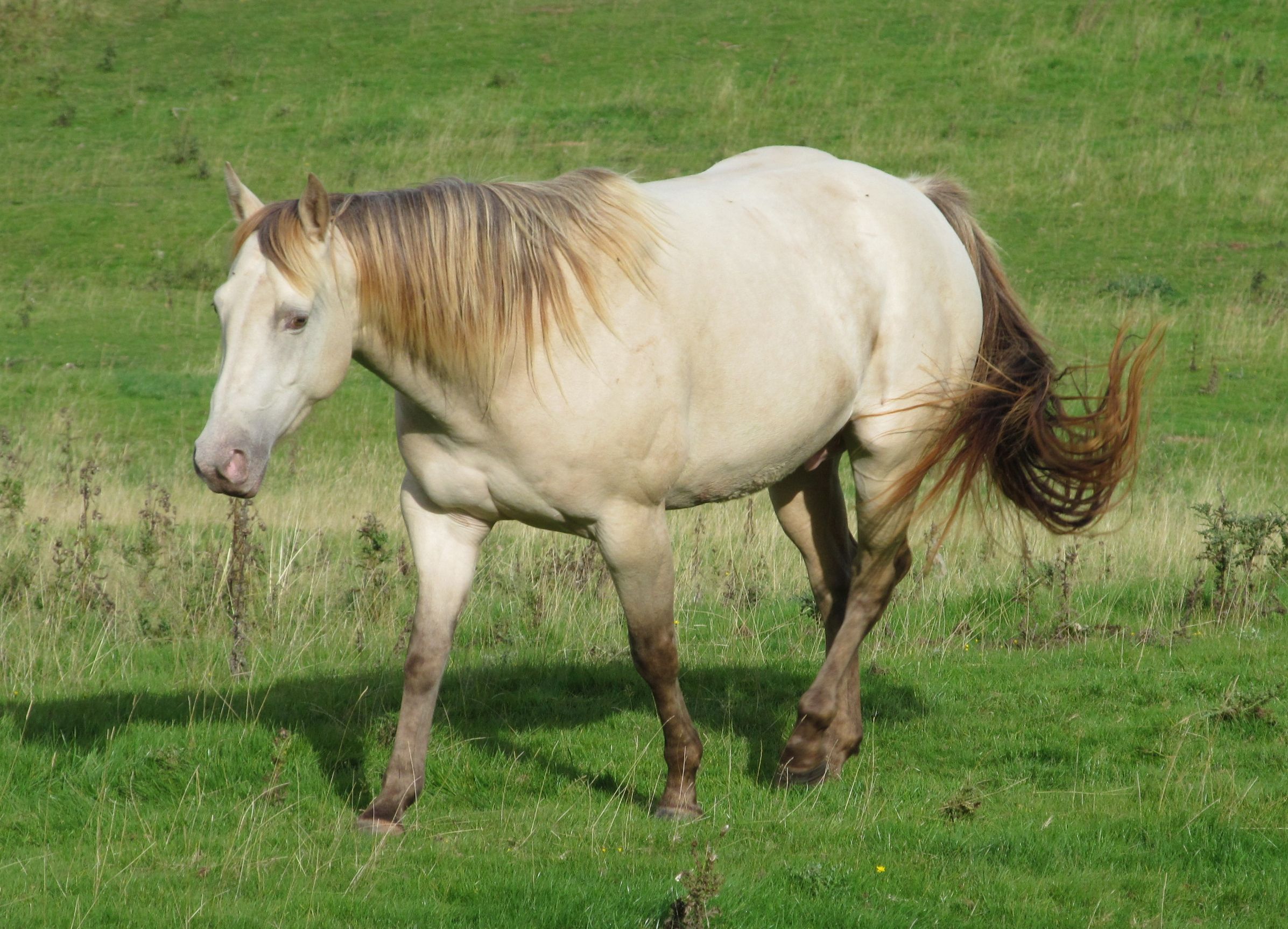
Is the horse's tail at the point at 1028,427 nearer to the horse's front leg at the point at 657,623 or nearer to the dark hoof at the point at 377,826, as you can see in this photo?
the horse's front leg at the point at 657,623

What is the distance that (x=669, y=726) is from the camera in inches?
180

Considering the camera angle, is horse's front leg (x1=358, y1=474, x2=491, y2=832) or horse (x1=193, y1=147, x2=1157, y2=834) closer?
horse (x1=193, y1=147, x2=1157, y2=834)

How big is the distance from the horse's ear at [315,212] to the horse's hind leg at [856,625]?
250cm

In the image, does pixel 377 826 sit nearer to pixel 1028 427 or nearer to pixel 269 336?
pixel 269 336

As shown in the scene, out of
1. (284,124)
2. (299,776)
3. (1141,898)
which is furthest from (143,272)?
(1141,898)

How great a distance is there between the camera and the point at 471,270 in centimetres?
409

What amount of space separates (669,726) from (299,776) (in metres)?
1.41

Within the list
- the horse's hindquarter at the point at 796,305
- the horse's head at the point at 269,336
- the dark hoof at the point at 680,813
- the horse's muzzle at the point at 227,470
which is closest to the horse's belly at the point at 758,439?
the horse's hindquarter at the point at 796,305

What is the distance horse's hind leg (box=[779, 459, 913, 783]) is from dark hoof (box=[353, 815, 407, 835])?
1.53 metres

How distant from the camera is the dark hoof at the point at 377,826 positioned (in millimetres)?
4273

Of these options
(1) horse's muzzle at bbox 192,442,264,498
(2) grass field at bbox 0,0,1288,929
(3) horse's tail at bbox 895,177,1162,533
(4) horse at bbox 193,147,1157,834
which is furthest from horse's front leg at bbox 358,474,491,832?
(3) horse's tail at bbox 895,177,1162,533

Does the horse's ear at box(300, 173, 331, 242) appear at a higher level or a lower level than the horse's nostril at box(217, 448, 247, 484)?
higher

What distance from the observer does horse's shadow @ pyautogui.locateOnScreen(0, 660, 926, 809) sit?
5102 mm

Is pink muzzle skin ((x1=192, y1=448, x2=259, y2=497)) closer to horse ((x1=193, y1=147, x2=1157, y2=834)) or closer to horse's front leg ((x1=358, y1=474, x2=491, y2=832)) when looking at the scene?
horse ((x1=193, y1=147, x2=1157, y2=834))
